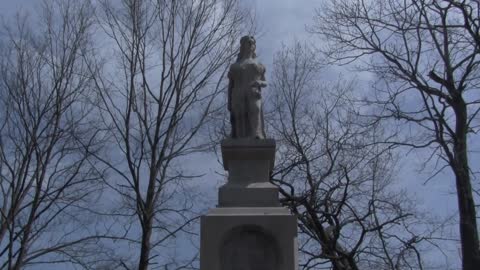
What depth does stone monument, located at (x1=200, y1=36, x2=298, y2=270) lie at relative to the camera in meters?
9.27

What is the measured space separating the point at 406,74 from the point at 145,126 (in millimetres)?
6207

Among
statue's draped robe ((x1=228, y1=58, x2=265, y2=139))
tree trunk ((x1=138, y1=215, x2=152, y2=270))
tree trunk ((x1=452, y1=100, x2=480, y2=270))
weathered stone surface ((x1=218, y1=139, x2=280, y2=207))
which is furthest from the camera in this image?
tree trunk ((x1=138, y1=215, x2=152, y2=270))

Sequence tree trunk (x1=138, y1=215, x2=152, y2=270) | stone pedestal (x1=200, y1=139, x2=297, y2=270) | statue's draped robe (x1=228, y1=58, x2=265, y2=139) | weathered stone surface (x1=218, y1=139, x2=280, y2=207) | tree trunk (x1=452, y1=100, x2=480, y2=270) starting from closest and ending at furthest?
stone pedestal (x1=200, y1=139, x2=297, y2=270)
weathered stone surface (x1=218, y1=139, x2=280, y2=207)
statue's draped robe (x1=228, y1=58, x2=265, y2=139)
tree trunk (x1=452, y1=100, x2=480, y2=270)
tree trunk (x1=138, y1=215, x2=152, y2=270)

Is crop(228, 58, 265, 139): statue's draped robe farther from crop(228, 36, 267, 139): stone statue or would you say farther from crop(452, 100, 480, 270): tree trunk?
crop(452, 100, 480, 270): tree trunk

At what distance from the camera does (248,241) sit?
9383 millimetres

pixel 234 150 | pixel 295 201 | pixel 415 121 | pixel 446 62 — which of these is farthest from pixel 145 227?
pixel 446 62

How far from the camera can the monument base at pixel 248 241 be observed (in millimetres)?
9242

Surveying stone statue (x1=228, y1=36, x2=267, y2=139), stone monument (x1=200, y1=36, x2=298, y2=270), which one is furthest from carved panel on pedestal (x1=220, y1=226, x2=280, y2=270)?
stone statue (x1=228, y1=36, x2=267, y2=139)

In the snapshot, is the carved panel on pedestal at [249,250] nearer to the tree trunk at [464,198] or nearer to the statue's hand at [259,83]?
the statue's hand at [259,83]

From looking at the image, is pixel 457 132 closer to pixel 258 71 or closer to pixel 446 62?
pixel 446 62

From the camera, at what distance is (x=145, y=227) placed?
14812mm

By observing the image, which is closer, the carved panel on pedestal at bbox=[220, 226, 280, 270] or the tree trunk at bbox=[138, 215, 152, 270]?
the carved panel on pedestal at bbox=[220, 226, 280, 270]

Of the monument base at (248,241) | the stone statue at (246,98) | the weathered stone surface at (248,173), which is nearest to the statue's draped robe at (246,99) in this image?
the stone statue at (246,98)

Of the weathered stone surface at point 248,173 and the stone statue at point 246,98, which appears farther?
the stone statue at point 246,98
